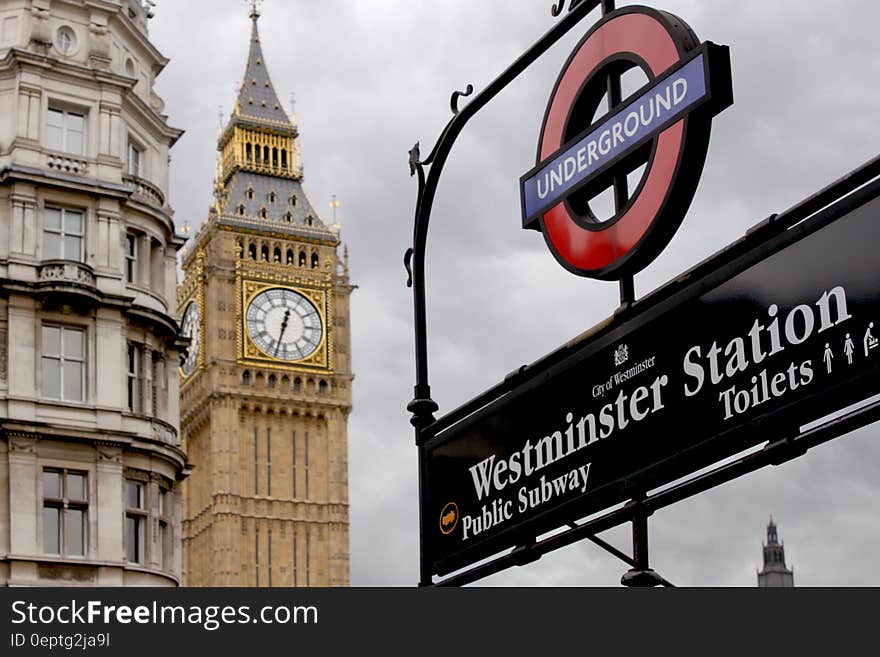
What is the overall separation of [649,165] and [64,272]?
29085mm

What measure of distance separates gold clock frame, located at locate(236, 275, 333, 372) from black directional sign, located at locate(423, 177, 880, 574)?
10013 cm

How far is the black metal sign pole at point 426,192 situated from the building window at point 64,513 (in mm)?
25183

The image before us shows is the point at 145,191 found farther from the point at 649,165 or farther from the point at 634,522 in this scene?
the point at 634,522

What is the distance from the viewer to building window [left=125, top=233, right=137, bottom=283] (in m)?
36.7

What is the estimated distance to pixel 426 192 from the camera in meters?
9.53

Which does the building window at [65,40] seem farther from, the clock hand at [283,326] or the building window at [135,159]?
the clock hand at [283,326]


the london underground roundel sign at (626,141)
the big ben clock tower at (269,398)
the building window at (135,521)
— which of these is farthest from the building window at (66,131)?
the big ben clock tower at (269,398)

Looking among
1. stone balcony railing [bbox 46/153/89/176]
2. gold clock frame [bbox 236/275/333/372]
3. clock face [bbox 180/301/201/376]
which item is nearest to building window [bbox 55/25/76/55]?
stone balcony railing [bbox 46/153/89/176]

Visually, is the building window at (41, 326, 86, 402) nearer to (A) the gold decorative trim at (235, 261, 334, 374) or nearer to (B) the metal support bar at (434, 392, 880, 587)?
(B) the metal support bar at (434, 392, 880, 587)

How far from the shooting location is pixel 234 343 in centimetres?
10781
